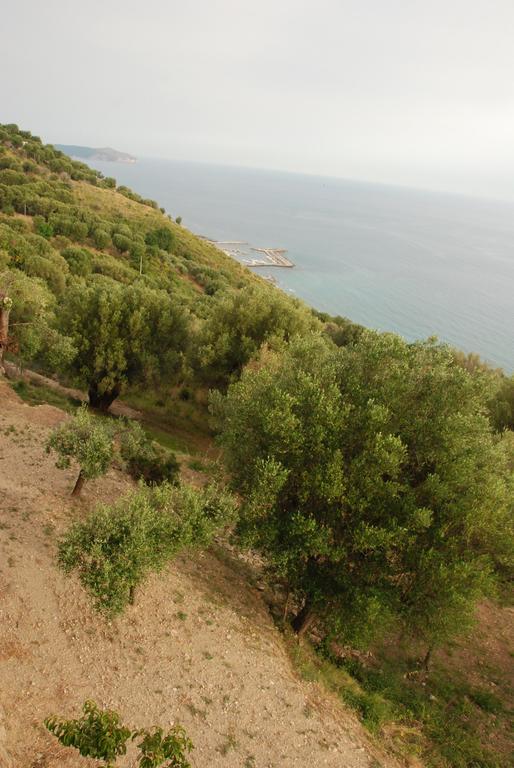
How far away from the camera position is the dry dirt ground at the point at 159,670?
9883mm

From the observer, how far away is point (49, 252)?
170 ft

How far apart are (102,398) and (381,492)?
20.6 metres

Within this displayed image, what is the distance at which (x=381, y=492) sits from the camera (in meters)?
12.1

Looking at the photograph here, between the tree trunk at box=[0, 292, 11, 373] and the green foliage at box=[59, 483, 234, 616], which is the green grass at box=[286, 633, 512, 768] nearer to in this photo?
the green foliage at box=[59, 483, 234, 616]

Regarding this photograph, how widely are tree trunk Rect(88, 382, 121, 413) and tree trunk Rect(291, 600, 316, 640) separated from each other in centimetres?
1726

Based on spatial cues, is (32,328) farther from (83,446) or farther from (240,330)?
(83,446)

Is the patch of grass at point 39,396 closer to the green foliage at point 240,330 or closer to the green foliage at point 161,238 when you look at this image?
the green foliage at point 240,330

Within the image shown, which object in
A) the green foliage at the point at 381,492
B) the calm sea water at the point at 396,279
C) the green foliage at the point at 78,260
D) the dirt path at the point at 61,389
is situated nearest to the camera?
the green foliage at the point at 381,492

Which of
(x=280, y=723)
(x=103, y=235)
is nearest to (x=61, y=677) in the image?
(x=280, y=723)

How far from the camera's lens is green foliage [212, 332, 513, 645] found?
475 inches

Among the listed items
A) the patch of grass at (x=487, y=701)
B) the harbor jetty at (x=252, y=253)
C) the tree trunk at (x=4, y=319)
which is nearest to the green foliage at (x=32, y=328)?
the tree trunk at (x=4, y=319)

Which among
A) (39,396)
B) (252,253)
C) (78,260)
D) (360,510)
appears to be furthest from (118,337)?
(252,253)

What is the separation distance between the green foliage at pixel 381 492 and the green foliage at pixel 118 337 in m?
14.9

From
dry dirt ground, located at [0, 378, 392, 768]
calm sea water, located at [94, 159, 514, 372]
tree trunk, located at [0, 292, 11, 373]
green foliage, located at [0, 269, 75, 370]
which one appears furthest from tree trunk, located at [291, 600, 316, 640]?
calm sea water, located at [94, 159, 514, 372]
